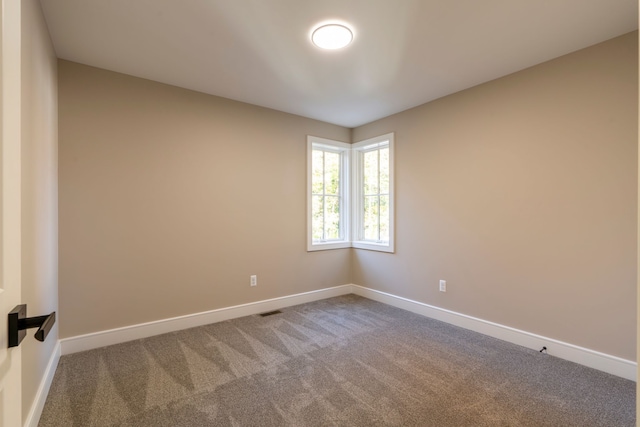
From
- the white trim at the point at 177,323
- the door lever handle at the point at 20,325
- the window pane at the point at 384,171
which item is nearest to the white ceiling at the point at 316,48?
the window pane at the point at 384,171

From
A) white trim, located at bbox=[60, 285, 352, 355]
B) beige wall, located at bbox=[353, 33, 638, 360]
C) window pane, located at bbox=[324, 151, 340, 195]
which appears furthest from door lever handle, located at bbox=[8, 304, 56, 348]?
window pane, located at bbox=[324, 151, 340, 195]

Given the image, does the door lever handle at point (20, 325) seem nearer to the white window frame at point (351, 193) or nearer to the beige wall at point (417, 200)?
the beige wall at point (417, 200)

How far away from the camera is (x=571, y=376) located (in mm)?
2262

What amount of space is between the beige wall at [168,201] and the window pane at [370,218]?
98 centimetres

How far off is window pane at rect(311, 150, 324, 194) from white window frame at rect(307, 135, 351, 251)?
9 cm

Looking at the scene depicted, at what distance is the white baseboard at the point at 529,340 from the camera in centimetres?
226

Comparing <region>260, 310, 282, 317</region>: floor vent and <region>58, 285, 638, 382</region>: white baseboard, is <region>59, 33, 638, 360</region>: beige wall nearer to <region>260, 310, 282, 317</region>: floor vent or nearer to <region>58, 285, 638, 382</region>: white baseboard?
<region>58, 285, 638, 382</region>: white baseboard

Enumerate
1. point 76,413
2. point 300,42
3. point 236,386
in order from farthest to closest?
point 300,42 < point 236,386 < point 76,413

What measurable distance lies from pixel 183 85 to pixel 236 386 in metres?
2.83

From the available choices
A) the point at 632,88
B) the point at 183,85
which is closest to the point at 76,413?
the point at 183,85

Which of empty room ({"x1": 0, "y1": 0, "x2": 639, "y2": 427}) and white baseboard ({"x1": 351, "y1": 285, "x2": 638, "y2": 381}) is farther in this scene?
white baseboard ({"x1": 351, "y1": 285, "x2": 638, "y2": 381})

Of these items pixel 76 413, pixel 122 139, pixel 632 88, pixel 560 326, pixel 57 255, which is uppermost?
pixel 632 88

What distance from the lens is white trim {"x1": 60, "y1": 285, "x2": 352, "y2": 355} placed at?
2650 mm

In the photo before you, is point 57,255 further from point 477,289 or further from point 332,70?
point 477,289
